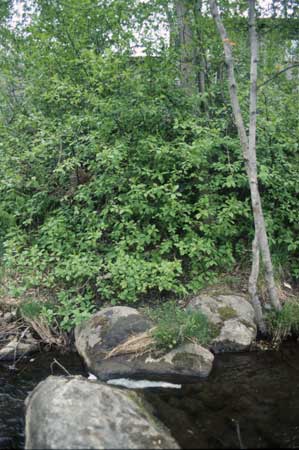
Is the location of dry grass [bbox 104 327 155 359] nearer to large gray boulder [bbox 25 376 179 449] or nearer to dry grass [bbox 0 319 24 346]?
large gray boulder [bbox 25 376 179 449]

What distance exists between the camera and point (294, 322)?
4.75 m

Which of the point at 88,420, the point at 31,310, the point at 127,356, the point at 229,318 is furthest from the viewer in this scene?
the point at 31,310

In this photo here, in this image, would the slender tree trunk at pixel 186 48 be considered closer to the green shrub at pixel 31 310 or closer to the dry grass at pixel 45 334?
the green shrub at pixel 31 310

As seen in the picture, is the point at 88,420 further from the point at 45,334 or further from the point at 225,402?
the point at 45,334

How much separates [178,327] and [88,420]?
1.81 metres

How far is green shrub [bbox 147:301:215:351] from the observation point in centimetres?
427

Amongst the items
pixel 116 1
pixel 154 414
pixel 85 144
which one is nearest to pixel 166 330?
pixel 154 414

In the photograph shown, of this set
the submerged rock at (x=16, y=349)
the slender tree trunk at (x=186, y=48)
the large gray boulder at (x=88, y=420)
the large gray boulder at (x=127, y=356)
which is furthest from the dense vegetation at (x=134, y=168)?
the large gray boulder at (x=88, y=420)

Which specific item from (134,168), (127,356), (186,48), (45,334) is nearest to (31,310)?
(45,334)

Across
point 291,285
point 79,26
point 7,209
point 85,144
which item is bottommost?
point 291,285

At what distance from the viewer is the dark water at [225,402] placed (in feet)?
10.1

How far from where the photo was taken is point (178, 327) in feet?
14.3

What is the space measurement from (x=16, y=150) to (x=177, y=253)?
3559 millimetres

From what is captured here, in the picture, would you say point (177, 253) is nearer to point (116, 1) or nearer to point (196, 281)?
point (196, 281)
